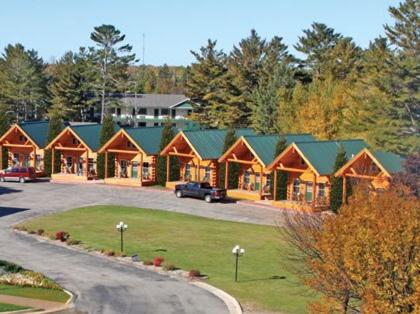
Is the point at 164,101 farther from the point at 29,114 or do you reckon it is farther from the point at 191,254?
the point at 191,254

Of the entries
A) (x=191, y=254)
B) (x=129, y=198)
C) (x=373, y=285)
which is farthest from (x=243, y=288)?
(x=129, y=198)

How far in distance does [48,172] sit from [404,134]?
32354 mm

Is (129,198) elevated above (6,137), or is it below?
below

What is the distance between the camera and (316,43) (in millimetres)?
94812

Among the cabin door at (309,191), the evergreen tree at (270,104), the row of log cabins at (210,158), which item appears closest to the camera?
the row of log cabins at (210,158)

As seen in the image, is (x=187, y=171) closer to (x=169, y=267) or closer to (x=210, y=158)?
(x=210, y=158)

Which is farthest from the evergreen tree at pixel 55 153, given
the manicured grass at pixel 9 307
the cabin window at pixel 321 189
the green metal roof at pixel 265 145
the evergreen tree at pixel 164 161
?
the manicured grass at pixel 9 307

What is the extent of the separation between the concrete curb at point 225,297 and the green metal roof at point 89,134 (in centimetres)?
3606

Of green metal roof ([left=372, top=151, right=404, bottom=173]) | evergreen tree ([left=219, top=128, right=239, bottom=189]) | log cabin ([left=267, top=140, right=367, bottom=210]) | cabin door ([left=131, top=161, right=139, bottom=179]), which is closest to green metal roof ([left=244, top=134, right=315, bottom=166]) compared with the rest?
log cabin ([left=267, top=140, right=367, bottom=210])

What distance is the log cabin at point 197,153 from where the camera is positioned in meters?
59.1

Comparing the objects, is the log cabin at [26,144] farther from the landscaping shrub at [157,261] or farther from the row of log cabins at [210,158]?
the landscaping shrub at [157,261]

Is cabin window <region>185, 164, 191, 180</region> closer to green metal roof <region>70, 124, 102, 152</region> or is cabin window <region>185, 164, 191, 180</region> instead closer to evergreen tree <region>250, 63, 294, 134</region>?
green metal roof <region>70, 124, 102, 152</region>

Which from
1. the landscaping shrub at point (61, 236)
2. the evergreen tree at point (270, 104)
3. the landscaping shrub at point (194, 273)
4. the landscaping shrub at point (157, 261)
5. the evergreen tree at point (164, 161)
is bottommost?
the landscaping shrub at point (194, 273)

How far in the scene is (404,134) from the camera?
5469 centimetres
